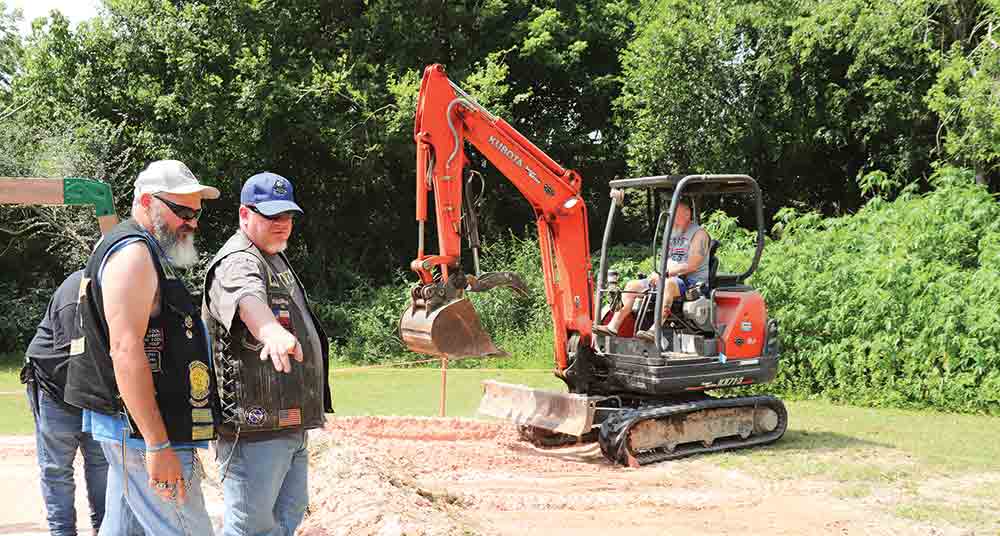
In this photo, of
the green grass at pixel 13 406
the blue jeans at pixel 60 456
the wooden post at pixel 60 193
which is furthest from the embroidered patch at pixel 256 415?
the green grass at pixel 13 406

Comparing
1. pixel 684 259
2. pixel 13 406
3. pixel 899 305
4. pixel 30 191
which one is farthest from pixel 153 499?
pixel 899 305

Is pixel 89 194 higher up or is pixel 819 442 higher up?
pixel 89 194

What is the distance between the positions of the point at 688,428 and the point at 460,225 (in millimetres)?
2802

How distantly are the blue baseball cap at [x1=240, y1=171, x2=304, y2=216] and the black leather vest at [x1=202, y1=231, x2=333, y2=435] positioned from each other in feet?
0.55

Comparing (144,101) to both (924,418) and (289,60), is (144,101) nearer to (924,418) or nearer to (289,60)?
(289,60)

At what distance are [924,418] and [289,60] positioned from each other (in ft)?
51.1

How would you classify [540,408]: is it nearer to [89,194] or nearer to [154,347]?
[89,194]

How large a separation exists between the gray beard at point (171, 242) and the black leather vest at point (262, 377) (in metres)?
0.16

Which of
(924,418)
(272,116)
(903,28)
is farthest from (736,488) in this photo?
(272,116)

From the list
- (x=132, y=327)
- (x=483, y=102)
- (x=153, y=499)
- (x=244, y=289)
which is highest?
(x=483, y=102)

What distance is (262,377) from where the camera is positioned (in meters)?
3.55

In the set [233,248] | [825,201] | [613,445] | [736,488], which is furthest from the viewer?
[825,201]

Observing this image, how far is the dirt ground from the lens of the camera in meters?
5.63

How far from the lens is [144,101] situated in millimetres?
20016
